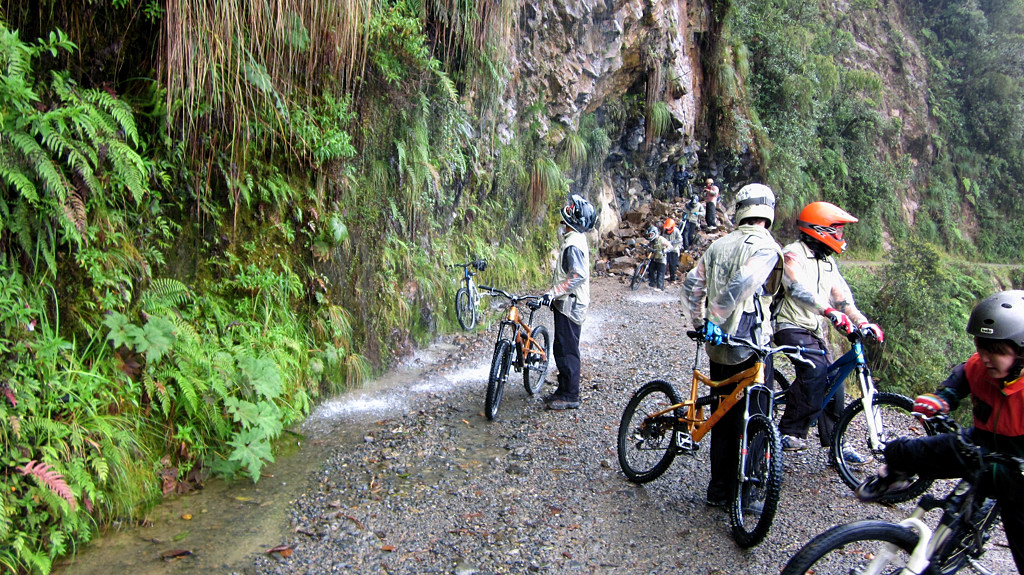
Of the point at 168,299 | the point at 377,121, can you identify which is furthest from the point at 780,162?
the point at 168,299

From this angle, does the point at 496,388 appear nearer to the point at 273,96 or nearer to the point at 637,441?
the point at 637,441

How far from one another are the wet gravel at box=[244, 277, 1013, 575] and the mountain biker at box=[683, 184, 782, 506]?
0.49 metres

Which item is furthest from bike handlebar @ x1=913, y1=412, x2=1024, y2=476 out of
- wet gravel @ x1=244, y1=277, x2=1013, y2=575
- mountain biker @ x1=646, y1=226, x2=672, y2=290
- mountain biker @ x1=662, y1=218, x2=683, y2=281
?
mountain biker @ x1=662, y1=218, x2=683, y2=281

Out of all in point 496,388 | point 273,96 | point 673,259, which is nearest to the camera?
point 273,96

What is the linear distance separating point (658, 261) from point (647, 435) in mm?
11469

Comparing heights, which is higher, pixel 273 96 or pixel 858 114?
pixel 858 114

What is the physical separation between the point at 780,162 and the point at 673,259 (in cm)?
1042

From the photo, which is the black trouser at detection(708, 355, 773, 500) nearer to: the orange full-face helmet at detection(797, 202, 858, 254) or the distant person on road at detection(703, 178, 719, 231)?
the orange full-face helmet at detection(797, 202, 858, 254)

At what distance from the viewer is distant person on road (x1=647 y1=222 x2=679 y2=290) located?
15492 mm

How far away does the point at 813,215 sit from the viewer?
4.87 m

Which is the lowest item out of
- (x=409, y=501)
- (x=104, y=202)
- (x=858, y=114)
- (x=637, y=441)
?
(x=409, y=501)

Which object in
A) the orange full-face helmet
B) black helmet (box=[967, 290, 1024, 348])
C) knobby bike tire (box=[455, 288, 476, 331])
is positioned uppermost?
the orange full-face helmet

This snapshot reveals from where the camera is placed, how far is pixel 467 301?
32.3ft

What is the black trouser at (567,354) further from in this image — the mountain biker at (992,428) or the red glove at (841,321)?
the mountain biker at (992,428)
